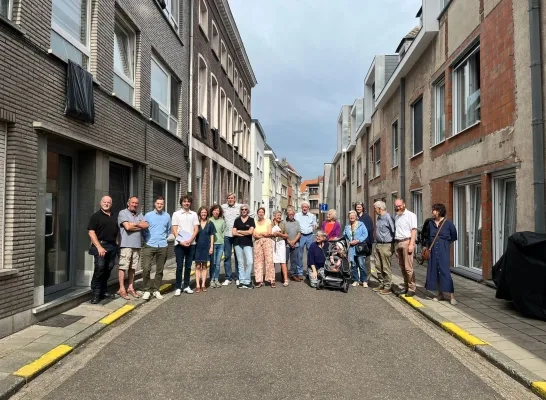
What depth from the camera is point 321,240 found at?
32.3 feet

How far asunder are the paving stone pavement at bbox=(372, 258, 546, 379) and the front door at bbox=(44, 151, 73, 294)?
6001 millimetres

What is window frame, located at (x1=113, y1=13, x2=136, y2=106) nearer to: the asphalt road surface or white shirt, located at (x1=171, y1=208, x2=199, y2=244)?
white shirt, located at (x1=171, y1=208, x2=199, y2=244)

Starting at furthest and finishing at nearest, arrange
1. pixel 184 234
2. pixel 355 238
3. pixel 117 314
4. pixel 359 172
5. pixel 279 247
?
pixel 359 172
pixel 279 247
pixel 355 238
pixel 184 234
pixel 117 314

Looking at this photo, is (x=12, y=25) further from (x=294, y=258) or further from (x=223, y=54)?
(x=223, y=54)

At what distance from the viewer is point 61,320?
6309 mm

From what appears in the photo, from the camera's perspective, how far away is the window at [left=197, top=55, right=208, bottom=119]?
57.1ft

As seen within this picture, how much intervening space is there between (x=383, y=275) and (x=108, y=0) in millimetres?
7573

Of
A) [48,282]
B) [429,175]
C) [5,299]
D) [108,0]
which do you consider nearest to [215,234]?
[48,282]

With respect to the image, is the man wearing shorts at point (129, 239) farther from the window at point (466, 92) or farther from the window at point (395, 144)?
the window at point (395, 144)

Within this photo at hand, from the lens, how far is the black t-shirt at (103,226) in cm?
726

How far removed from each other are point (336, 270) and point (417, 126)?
8070 mm

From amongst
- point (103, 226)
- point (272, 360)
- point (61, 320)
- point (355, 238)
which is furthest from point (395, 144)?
point (272, 360)

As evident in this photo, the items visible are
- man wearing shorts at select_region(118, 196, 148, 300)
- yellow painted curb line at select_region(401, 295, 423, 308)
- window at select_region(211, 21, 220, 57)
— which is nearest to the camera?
yellow painted curb line at select_region(401, 295, 423, 308)

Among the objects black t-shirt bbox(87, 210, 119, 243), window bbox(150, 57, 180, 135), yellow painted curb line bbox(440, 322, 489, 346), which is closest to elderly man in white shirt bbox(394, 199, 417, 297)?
yellow painted curb line bbox(440, 322, 489, 346)
